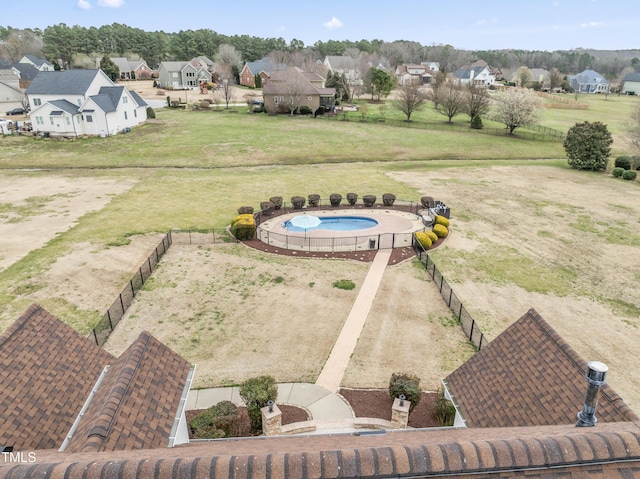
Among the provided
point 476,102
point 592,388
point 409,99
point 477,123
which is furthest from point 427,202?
point 409,99

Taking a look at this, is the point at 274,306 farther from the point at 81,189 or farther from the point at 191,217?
the point at 81,189

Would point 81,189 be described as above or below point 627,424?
below

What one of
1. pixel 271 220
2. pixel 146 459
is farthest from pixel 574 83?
pixel 146 459

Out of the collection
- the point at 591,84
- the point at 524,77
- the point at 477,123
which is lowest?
the point at 477,123

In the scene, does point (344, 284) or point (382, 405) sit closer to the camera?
point (382, 405)

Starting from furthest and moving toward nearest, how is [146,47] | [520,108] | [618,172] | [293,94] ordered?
[146,47] < [293,94] < [520,108] < [618,172]

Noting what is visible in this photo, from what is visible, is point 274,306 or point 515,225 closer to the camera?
point 274,306

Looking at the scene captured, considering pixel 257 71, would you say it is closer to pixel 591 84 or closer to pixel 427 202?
pixel 427 202

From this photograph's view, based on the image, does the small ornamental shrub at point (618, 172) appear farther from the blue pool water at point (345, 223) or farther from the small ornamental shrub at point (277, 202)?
the small ornamental shrub at point (277, 202)
